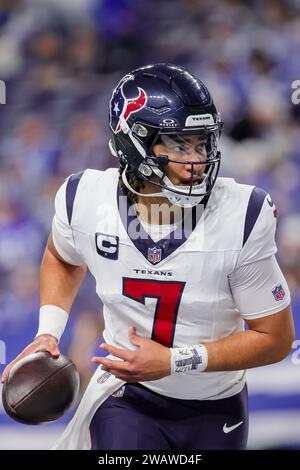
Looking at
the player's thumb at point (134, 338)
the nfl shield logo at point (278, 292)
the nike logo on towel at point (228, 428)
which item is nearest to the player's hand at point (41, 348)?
the player's thumb at point (134, 338)

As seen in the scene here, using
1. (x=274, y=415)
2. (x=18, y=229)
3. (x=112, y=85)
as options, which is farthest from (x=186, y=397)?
(x=112, y=85)

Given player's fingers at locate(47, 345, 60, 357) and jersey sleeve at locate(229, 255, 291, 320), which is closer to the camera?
jersey sleeve at locate(229, 255, 291, 320)

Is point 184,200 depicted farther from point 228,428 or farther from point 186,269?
point 228,428

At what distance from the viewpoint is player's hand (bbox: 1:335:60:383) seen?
2266mm

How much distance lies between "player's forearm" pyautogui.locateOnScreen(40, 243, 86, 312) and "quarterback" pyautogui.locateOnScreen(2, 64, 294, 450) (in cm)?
8

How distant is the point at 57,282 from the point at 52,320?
122 mm

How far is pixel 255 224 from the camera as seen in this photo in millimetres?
2125

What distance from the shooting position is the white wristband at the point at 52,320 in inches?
92.7

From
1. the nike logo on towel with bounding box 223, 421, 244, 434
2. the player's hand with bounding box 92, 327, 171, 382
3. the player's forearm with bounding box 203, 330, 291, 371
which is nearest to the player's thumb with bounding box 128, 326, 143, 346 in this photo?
the player's hand with bounding box 92, 327, 171, 382

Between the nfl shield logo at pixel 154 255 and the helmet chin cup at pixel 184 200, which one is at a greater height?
the helmet chin cup at pixel 184 200

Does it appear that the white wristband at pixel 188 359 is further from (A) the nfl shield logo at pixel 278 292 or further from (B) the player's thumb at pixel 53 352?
(B) the player's thumb at pixel 53 352

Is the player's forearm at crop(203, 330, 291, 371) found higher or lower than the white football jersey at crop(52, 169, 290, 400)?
lower

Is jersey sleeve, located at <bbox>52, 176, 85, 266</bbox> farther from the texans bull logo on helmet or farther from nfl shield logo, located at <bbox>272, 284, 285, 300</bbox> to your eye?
nfl shield logo, located at <bbox>272, 284, 285, 300</bbox>

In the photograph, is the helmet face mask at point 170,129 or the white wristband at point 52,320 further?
the white wristband at point 52,320
